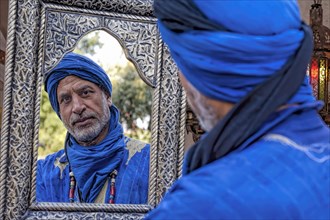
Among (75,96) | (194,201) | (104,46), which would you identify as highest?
(104,46)

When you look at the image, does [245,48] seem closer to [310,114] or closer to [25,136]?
[310,114]

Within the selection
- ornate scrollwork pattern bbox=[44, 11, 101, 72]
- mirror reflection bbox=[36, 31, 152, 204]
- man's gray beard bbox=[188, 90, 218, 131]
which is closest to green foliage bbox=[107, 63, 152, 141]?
mirror reflection bbox=[36, 31, 152, 204]

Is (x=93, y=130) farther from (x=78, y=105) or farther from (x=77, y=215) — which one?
(x=77, y=215)

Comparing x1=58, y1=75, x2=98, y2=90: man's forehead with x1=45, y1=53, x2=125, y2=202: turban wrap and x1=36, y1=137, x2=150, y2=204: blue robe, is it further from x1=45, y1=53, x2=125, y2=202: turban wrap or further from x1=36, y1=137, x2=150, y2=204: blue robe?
x1=36, y1=137, x2=150, y2=204: blue robe

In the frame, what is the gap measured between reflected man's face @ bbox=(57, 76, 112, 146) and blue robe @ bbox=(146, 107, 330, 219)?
79cm

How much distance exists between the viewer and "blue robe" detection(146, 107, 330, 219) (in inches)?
21.0

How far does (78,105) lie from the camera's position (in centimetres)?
135

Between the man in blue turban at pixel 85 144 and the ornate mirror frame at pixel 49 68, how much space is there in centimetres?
2

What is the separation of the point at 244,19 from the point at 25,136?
835mm

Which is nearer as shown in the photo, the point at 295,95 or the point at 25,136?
the point at 295,95

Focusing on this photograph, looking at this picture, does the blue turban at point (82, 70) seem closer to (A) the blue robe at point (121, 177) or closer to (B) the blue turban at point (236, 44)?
(A) the blue robe at point (121, 177)

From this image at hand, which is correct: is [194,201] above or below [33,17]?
below

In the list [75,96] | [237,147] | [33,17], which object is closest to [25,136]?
[75,96]

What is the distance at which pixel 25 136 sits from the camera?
1.31 meters
